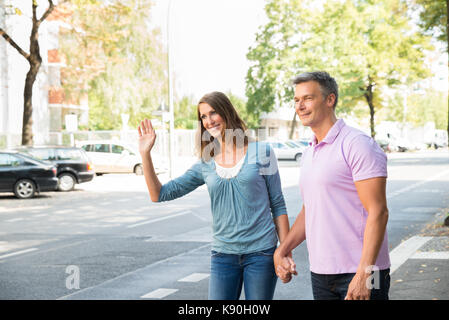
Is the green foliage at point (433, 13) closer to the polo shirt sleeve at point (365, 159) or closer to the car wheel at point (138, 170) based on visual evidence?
the car wheel at point (138, 170)

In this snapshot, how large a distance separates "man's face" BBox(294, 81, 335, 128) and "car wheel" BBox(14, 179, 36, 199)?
1773 centimetres

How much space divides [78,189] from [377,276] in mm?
21185

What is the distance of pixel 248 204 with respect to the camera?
3566mm

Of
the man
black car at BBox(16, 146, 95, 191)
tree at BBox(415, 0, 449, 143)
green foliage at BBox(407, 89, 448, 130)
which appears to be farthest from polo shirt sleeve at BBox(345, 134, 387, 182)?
green foliage at BBox(407, 89, 448, 130)

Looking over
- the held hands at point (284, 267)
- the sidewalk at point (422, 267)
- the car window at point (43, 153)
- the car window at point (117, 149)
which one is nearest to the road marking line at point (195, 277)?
the sidewalk at point (422, 267)

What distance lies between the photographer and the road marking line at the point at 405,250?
7.87 metres

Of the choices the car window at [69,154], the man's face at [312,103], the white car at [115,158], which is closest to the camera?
the man's face at [312,103]

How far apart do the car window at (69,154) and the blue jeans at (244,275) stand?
19.9 meters

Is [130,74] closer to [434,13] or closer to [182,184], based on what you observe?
[434,13]

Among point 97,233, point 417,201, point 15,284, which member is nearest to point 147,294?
point 15,284

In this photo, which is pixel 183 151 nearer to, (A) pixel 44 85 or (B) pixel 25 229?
(A) pixel 44 85

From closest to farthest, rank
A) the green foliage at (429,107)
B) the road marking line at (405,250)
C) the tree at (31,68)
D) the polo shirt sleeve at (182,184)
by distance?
the polo shirt sleeve at (182,184)
the road marking line at (405,250)
the tree at (31,68)
the green foliage at (429,107)

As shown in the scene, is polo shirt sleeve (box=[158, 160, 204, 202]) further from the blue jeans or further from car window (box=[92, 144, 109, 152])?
car window (box=[92, 144, 109, 152])

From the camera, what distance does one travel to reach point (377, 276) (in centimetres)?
302
